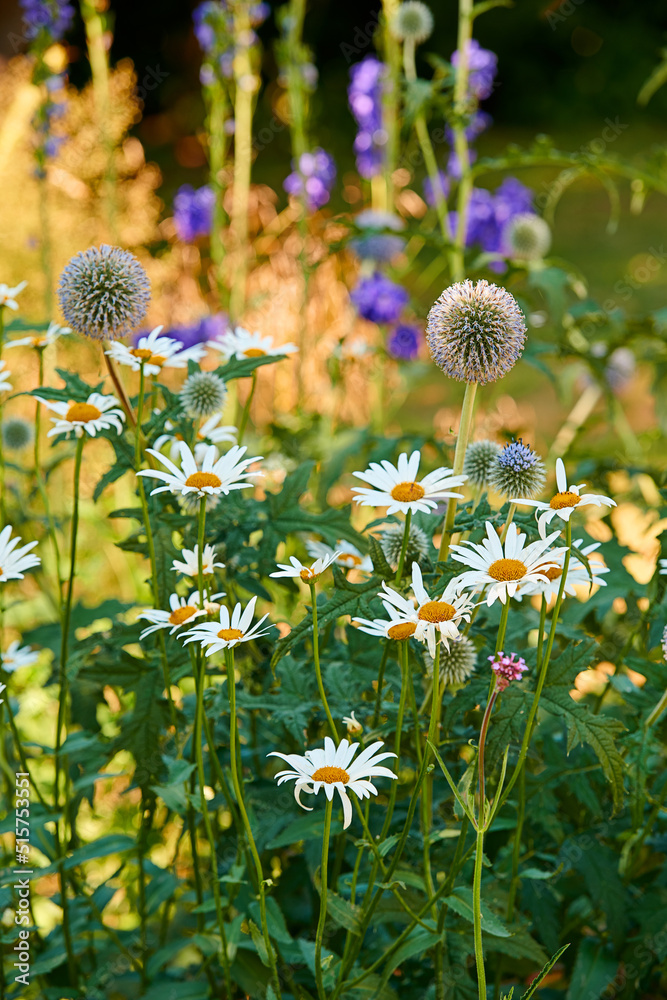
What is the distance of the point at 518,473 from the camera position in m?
1.14

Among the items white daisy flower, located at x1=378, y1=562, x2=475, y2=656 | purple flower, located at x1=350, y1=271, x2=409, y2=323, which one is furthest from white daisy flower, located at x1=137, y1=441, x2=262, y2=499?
purple flower, located at x1=350, y1=271, x2=409, y2=323

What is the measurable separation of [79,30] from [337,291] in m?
7.80

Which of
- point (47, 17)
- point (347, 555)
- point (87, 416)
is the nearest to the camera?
point (87, 416)

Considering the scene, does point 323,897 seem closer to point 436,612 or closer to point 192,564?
point 436,612

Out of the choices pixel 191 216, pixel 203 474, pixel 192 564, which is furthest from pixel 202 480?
pixel 191 216

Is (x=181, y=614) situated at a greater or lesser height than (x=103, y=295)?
lesser

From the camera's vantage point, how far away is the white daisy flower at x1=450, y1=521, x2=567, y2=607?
93 centimetres

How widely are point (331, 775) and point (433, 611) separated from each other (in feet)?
0.66

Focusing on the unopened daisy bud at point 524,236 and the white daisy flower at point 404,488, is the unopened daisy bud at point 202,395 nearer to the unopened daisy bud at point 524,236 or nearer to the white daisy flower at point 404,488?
the white daisy flower at point 404,488

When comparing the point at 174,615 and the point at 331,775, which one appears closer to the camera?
the point at 331,775

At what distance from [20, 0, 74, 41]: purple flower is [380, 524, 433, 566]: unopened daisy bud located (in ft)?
6.74

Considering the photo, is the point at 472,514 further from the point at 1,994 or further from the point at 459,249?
the point at 459,249

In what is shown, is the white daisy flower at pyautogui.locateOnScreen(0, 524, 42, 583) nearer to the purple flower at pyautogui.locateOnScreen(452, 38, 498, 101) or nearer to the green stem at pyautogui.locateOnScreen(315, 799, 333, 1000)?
the green stem at pyautogui.locateOnScreen(315, 799, 333, 1000)

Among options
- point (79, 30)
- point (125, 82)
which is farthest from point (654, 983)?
point (79, 30)
